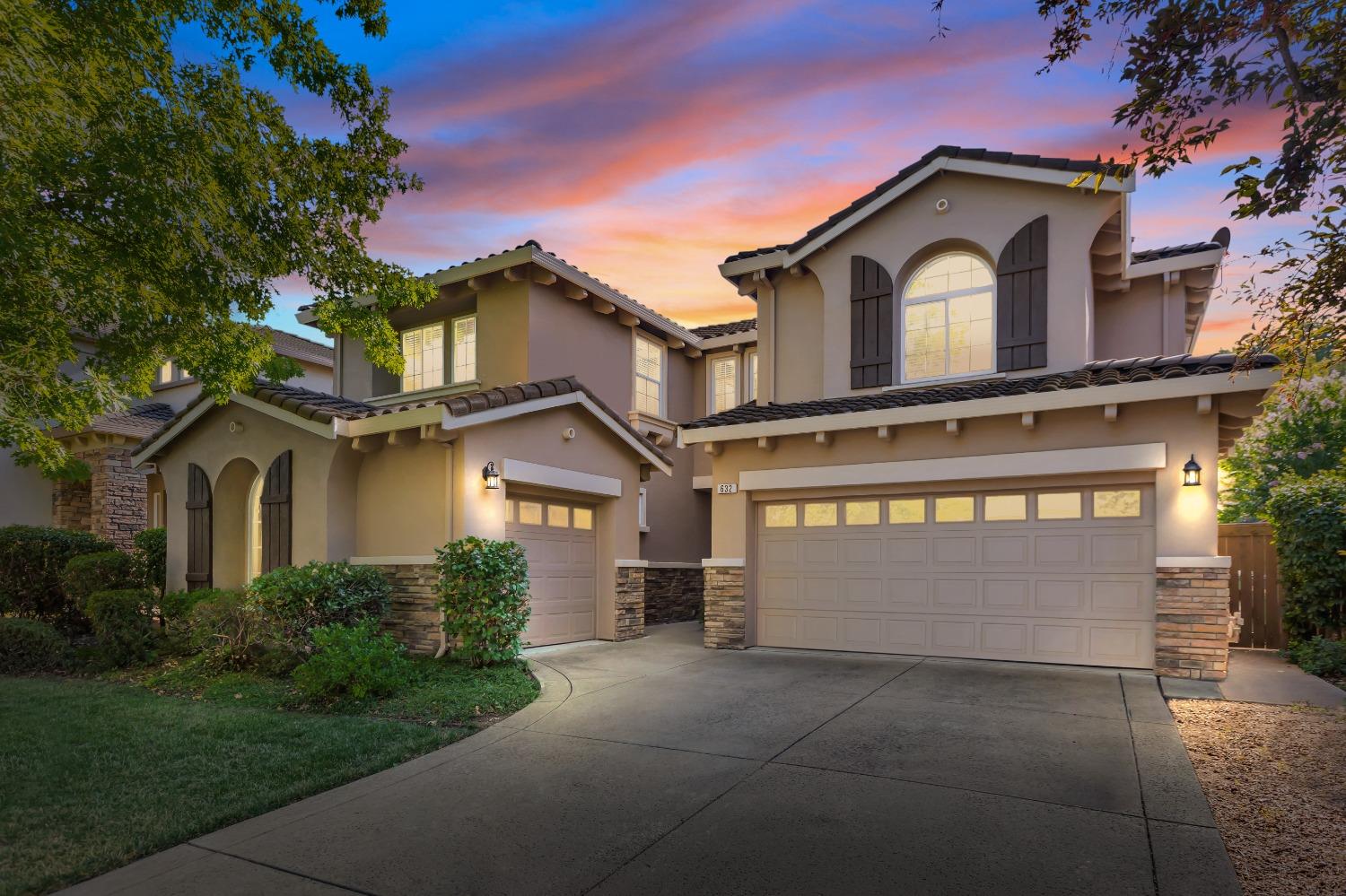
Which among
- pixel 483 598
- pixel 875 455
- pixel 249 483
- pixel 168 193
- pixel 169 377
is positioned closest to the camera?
pixel 168 193

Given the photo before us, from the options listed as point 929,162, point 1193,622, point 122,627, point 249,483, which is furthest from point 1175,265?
point 122,627

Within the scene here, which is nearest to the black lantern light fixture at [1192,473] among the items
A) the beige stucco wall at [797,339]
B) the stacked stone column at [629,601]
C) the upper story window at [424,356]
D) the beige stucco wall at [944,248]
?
the beige stucco wall at [944,248]

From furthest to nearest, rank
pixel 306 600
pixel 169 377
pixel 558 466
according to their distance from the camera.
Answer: pixel 169 377
pixel 558 466
pixel 306 600

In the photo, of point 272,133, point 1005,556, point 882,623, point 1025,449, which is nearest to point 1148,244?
point 1025,449

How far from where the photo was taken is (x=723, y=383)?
1836 centimetres

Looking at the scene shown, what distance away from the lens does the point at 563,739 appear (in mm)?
6469

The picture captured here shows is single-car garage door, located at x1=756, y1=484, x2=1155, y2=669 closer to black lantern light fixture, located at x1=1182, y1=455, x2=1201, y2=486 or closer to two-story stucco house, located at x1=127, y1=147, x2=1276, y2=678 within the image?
two-story stucco house, located at x1=127, y1=147, x2=1276, y2=678

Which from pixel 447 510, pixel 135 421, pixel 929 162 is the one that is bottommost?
pixel 447 510

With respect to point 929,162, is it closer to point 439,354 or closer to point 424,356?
point 439,354

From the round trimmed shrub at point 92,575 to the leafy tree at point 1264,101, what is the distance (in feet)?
46.5

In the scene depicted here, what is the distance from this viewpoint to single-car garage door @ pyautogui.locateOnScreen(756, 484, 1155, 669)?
356 inches

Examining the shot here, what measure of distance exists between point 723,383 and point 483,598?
10.3m

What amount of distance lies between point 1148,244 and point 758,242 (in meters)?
6.03

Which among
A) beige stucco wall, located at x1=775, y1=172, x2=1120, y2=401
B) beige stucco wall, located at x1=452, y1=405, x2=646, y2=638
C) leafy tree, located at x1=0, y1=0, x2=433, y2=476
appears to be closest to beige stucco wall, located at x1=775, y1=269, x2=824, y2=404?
beige stucco wall, located at x1=775, y1=172, x2=1120, y2=401
